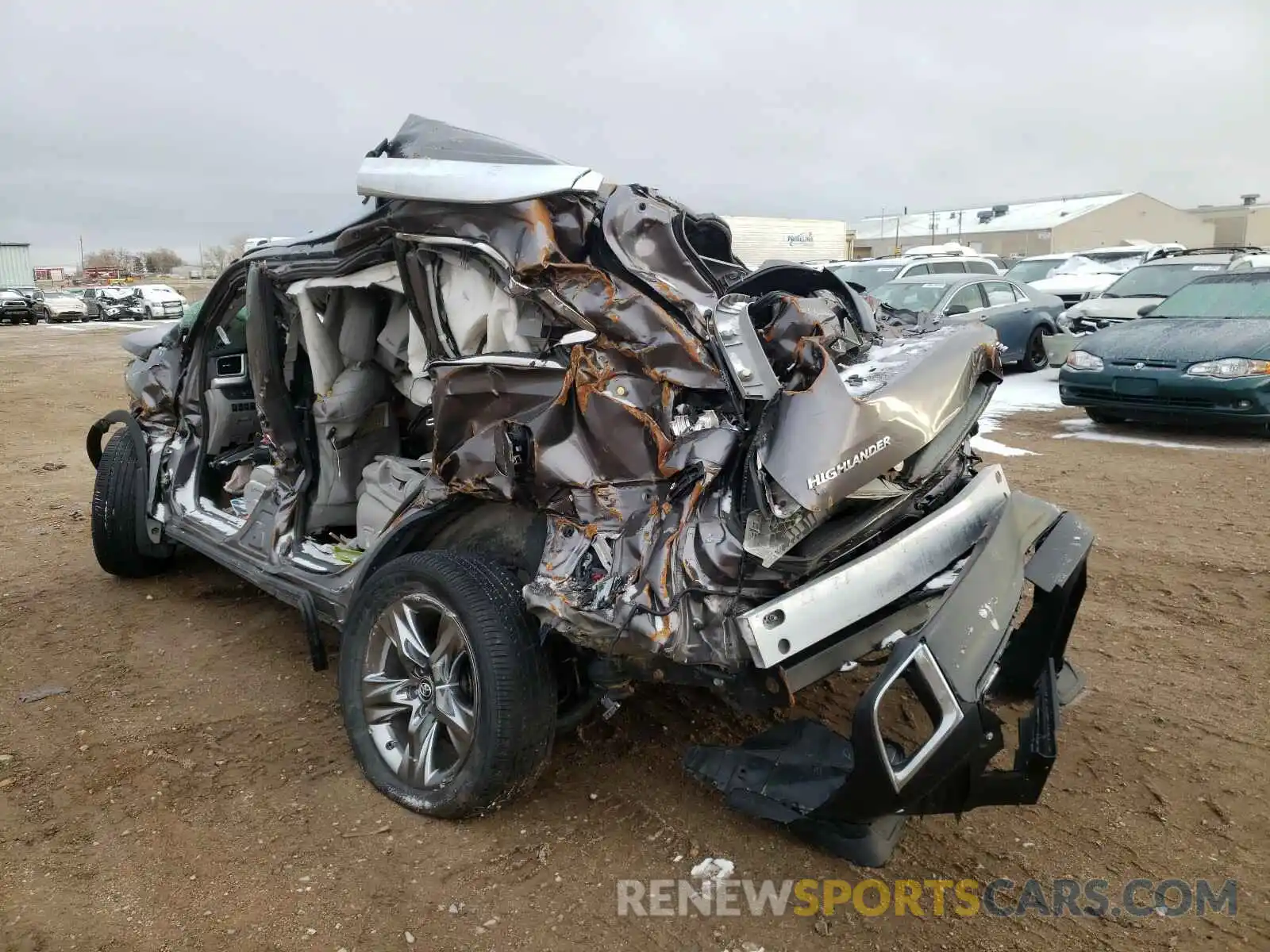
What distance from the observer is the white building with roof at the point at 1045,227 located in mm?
49469

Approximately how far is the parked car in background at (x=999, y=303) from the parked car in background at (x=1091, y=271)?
10.9ft

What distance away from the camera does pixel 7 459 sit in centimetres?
916

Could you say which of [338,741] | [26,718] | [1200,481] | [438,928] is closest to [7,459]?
[26,718]

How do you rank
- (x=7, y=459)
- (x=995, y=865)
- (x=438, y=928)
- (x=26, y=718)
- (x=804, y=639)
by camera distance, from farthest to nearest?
(x=7, y=459) → (x=26, y=718) → (x=995, y=865) → (x=438, y=928) → (x=804, y=639)

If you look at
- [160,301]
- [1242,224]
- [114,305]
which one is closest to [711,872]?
Answer: [160,301]

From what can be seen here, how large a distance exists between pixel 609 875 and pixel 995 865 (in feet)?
3.72

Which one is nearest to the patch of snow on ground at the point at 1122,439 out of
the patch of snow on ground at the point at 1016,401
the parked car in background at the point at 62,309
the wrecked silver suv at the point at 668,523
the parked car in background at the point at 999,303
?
the patch of snow on ground at the point at 1016,401

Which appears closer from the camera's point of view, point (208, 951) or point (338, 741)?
point (208, 951)

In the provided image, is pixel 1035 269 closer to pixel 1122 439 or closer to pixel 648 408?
pixel 1122 439

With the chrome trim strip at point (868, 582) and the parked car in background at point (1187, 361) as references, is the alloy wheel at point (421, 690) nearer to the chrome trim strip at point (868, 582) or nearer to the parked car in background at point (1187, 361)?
the chrome trim strip at point (868, 582)

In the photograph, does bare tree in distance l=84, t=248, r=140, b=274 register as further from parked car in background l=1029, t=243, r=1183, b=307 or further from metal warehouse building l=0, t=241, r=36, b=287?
parked car in background l=1029, t=243, r=1183, b=307

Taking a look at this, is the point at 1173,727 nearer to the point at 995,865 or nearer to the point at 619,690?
the point at 995,865

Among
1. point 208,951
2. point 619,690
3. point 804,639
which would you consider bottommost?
point 208,951

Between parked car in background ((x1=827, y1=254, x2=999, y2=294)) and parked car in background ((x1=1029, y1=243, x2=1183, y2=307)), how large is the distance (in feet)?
4.70
